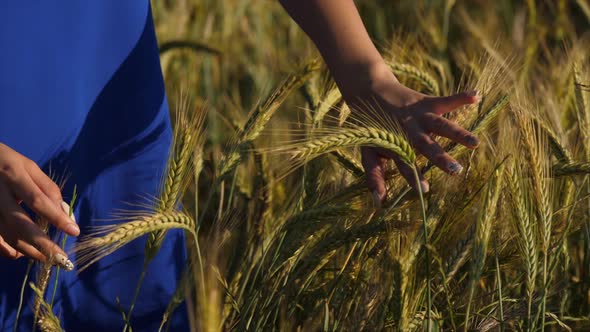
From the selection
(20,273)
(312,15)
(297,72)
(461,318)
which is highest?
(312,15)

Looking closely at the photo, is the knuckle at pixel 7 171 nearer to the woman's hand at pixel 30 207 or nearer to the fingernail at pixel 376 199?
the woman's hand at pixel 30 207

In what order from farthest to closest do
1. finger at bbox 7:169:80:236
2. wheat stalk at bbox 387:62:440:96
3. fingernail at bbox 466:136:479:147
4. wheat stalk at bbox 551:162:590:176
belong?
wheat stalk at bbox 387:62:440:96 < wheat stalk at bbox 551:162:590:176 < fingernail at bbox 466:136:479:147 < finger at bbox 7:169:80:236

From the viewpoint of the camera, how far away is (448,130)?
1084 millimetres

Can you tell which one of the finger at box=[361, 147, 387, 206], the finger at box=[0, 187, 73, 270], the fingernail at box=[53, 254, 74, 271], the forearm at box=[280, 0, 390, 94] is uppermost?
the forearm at box=[280, 0, 390, 94]

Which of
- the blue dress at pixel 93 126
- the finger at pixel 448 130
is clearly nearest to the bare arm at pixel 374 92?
the finger at pixel 448 130

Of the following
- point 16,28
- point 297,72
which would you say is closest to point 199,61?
point 297,72

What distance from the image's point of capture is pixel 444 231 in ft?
4.17

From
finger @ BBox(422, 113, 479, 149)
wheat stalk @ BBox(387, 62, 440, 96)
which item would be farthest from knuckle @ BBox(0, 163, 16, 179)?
wheat stalk @ BBox(387, 62, 440, 96)

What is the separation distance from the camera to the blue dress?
1.25 meters

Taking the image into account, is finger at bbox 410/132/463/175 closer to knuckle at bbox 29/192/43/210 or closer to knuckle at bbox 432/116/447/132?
knuckle at bbox 432/116/447/132

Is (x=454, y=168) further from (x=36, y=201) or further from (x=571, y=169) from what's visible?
(x=36, y=201)

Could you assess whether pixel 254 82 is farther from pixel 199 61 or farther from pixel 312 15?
pixel 312 15

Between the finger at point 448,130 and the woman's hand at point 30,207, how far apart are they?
0.44 meters

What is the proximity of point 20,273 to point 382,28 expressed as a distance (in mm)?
2263
